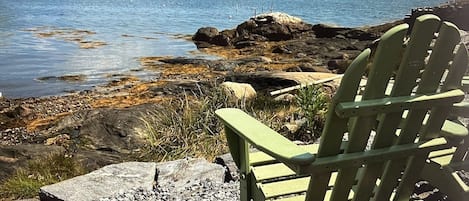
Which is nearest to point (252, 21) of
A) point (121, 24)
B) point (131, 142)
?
point (121, 24)

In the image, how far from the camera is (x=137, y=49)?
18.6 metres

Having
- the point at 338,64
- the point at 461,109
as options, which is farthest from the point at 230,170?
the point at 338,64

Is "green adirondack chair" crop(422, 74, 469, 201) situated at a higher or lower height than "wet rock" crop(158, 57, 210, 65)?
higher

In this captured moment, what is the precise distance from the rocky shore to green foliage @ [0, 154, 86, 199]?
0.40m

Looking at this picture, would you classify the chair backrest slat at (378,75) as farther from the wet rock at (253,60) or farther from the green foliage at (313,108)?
the wet rock at (253,60)

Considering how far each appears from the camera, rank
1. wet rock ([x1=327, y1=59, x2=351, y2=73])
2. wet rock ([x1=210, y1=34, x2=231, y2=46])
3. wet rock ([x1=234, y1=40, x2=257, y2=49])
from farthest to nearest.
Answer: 1. wet rock ([x1=210, y1=34, x2=231, y2=46])
2. wet rock ([x1=234, y1=40, x2=257, y2=49])
3. wet rock ([x1=327, y1=59, x2=351, y2=73])

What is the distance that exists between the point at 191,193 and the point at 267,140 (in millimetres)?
1956

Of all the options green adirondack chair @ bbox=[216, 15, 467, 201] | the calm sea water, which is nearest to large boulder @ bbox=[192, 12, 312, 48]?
the calm sea water

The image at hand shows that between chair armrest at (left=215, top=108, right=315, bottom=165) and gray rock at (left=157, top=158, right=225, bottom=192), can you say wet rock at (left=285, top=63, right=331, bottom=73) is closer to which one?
gray rock at (left=157, top=158, right=225, bottom=192)

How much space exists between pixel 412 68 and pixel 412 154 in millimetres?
342

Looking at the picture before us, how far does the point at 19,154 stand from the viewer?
6320mm

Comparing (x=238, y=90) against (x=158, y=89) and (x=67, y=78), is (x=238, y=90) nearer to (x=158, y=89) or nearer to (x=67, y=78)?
(x=158, y=89)

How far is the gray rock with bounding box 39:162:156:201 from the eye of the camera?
375 cm

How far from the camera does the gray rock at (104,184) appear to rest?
3.75 meters
